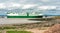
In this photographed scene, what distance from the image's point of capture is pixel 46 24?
3584 mm

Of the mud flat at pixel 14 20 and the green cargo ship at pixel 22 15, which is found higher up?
the green cargo ship at pixel 22 15

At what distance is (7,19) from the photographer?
3459 millimetres

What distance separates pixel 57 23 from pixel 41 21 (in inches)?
12.3

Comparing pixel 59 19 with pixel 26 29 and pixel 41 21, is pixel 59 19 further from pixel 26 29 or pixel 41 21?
pixel 26 29

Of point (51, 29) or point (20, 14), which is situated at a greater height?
point (20, 14)

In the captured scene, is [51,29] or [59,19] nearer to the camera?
[51,29]

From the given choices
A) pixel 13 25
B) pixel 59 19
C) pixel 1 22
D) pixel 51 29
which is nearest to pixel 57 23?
pixel 59 19

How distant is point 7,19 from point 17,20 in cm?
19

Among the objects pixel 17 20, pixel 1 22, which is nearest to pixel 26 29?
pixel 17 20

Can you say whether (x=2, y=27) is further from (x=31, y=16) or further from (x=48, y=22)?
(x=48, y=22)

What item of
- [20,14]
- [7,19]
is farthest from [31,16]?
[7,19]

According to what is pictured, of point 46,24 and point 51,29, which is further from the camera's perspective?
point 46,24

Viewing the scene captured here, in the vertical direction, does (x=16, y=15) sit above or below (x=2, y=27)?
above

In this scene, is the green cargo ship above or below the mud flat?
above
